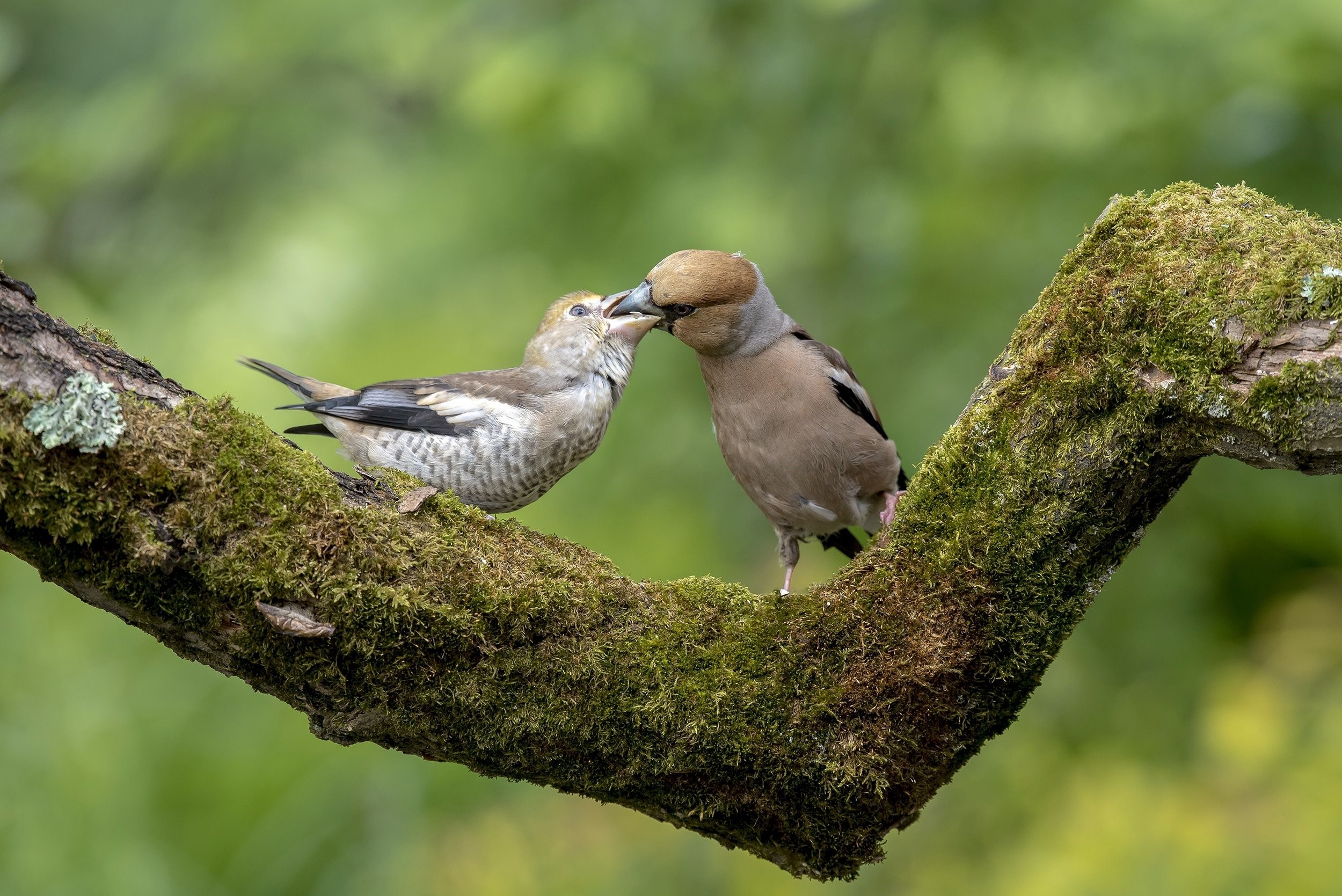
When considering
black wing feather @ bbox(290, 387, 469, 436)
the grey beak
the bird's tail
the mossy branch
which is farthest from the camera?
the bird's tail

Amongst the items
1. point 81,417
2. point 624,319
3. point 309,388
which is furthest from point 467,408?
point 81,417

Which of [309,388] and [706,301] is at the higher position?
[706,301]

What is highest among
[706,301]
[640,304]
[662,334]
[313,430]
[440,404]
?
[662,334]

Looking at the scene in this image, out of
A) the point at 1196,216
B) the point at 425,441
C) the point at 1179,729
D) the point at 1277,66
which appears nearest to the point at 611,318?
the point at 425,441

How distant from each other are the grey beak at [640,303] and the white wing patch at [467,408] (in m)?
0.62

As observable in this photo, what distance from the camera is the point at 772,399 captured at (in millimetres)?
4723

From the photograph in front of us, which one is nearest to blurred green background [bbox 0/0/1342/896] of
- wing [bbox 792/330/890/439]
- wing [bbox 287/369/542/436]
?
wing [bbox 792/330/890/439]

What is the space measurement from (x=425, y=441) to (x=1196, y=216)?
112 inches

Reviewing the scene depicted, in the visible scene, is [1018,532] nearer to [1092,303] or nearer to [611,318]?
[1092,303]

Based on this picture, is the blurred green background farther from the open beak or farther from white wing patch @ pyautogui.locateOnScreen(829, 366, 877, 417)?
the open beak

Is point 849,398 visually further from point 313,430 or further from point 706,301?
point 313,430

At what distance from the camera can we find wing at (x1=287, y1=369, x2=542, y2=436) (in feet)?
14.5

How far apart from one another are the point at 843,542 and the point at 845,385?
3.53 feet

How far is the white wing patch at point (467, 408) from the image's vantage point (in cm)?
441
